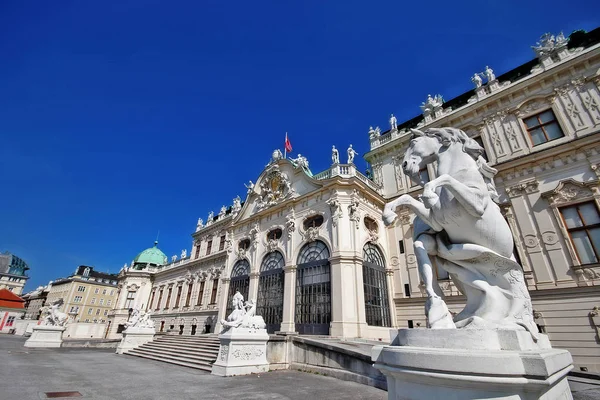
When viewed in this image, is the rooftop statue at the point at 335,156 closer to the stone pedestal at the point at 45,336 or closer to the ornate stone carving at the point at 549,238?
the ornate stone carving at the point at 549,238

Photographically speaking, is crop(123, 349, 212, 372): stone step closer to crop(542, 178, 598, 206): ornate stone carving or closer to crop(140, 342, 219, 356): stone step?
crop(140, 342, 219, 356): stone step

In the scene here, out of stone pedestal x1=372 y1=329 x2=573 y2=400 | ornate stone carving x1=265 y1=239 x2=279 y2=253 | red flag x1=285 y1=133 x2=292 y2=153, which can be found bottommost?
stone pedestal x1=372 y1=329 x2=573 y2=400

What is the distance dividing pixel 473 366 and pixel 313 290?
50.2ft

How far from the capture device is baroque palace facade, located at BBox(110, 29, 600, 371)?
12.4m

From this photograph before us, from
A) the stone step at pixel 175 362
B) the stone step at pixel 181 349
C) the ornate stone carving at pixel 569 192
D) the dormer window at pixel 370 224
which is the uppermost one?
the dormer window at pixel 370 224

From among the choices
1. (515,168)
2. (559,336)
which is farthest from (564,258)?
(515,168)

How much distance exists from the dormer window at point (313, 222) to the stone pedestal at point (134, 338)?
1256 cm

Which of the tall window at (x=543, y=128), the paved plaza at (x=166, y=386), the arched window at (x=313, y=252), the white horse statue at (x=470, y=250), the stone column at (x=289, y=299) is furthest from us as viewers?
the arched window at (x=313, y=252)

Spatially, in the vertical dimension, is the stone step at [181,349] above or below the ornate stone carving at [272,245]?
below

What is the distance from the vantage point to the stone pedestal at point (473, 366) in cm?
214

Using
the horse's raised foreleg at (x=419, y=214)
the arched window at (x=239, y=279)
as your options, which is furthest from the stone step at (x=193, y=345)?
the horse's raised foreleg at (x=419, y=214)

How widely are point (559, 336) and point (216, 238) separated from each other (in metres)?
28.1

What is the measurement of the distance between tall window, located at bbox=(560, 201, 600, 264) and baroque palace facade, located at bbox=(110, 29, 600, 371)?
0.15ft

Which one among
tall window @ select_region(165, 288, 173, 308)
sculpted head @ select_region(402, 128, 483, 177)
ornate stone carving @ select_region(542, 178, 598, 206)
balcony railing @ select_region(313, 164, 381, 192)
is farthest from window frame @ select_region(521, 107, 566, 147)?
tall window @ select_region(165, 288, 173, 308)
